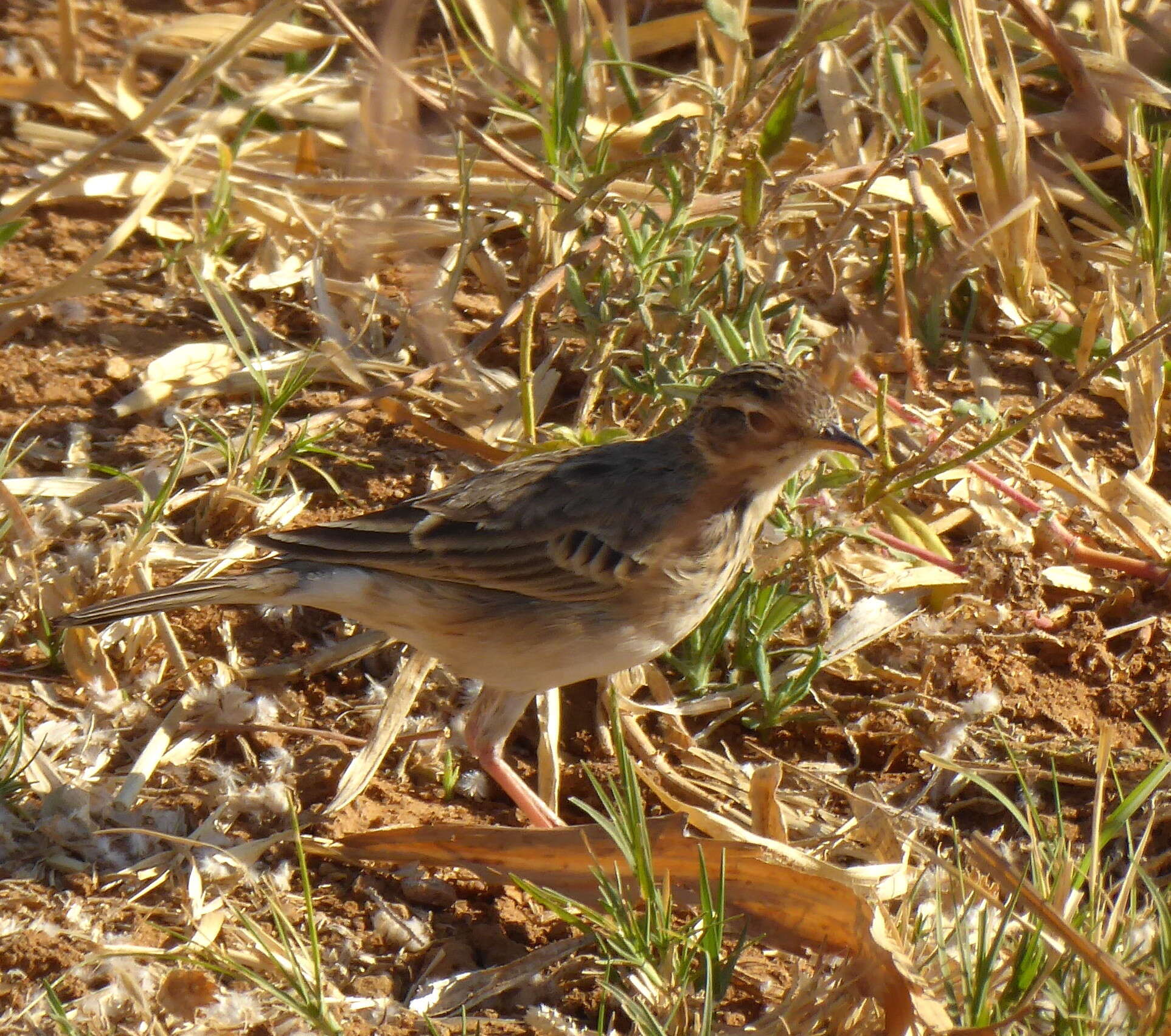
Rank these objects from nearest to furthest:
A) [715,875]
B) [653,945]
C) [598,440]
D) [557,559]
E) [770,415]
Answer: [653,945] → [715,875] → [770,415] → [557,559] → [598,440]

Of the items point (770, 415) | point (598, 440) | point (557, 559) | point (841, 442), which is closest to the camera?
point (841, 442)

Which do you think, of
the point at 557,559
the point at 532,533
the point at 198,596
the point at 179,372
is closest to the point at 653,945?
the point at 557,559

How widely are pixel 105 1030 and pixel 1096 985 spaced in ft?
8.63

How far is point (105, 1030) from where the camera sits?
13.5ft

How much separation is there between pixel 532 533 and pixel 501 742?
0.75 m

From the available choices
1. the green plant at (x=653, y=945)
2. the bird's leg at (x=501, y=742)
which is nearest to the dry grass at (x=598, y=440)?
the green plant at (x=653, y=945)

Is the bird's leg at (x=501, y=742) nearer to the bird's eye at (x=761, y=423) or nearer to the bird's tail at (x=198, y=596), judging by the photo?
the bird's tail at (x=198, y=596)

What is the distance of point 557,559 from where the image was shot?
5141 millimetres

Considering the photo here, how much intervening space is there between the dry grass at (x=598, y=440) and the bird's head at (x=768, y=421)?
33 cm

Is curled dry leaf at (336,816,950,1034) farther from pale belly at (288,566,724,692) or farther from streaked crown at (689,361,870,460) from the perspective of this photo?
streaked crown at (689,361,870,460)

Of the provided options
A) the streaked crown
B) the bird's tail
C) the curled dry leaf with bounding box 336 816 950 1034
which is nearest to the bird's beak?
the streaked crown

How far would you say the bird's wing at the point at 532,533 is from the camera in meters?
5.12

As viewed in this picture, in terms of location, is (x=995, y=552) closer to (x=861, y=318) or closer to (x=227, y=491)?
(x=861, y=318)

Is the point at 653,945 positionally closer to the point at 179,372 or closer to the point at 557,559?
the point at 557,559
